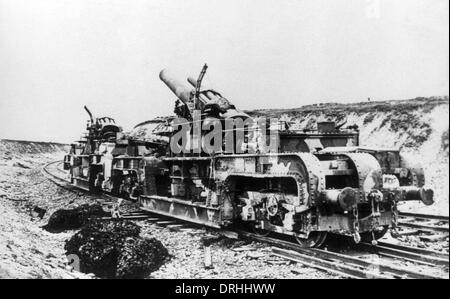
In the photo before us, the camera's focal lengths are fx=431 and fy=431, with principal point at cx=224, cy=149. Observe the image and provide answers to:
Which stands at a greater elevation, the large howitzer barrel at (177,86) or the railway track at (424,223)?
the large howitzer barrel at (177,86)

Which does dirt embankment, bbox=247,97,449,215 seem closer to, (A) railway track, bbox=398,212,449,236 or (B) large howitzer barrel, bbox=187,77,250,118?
(A) railway track, bbox=398,212,449,236

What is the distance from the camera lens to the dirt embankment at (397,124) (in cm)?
985

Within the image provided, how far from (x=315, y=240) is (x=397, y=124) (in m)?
10.4

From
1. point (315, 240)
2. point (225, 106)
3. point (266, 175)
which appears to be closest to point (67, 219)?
point (225, 106)

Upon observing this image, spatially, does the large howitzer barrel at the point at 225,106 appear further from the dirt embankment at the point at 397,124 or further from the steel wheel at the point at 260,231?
the steel wheel at the point at 260,231

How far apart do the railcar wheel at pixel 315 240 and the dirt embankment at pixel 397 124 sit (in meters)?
2.48

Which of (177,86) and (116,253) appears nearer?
(116,253)

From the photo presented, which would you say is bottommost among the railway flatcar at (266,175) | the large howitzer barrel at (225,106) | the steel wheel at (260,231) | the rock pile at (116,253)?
the rock pile at (116,253)

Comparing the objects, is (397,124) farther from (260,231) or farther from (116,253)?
(116,253)

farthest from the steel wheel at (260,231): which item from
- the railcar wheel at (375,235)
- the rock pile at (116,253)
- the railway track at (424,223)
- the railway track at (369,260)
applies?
the railway track at (424,223)

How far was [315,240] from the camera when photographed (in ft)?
20.6

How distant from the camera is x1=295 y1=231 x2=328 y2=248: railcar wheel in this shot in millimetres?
6234

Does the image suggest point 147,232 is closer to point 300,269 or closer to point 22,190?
point 300,269
